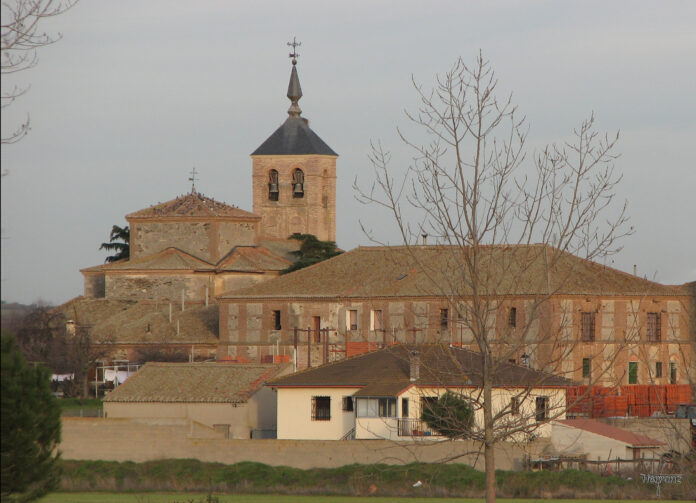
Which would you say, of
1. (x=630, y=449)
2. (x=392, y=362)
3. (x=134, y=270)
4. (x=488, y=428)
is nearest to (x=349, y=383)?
(x=392, y=362)

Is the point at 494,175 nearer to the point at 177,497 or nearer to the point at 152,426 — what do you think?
the point at 177,497

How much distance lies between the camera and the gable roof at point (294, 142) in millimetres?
82125

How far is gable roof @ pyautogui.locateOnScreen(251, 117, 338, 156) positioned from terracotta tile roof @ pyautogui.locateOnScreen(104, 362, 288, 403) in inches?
1569

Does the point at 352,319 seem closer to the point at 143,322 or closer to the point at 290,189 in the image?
the point at 143,322

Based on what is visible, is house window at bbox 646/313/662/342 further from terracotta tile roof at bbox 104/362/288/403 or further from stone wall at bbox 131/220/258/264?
stone wall at bbox 131/220/258/264

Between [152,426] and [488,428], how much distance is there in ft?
76.1

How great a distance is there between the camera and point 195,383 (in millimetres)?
41969

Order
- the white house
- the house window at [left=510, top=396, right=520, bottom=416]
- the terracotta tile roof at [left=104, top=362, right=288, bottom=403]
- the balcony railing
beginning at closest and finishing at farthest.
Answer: the house window at [left=510, top=396, right=520, bottom=416] → the balcony railing → the white house → the terracotta tile roof at [left=104, top=362, right=288, bottom=403]

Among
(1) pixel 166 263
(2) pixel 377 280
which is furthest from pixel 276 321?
(1) pixel 166 263

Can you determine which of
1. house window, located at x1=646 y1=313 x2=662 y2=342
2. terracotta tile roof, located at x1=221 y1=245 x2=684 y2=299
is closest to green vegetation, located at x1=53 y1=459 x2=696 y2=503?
terracotta tile roof, located at x1=221 y1=245 x2=684 y2=299

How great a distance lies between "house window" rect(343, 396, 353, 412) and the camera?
37.4 m

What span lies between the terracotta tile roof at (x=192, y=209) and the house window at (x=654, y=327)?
84.1ft

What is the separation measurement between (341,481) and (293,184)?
50923 mm

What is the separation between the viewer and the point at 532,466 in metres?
32.2
